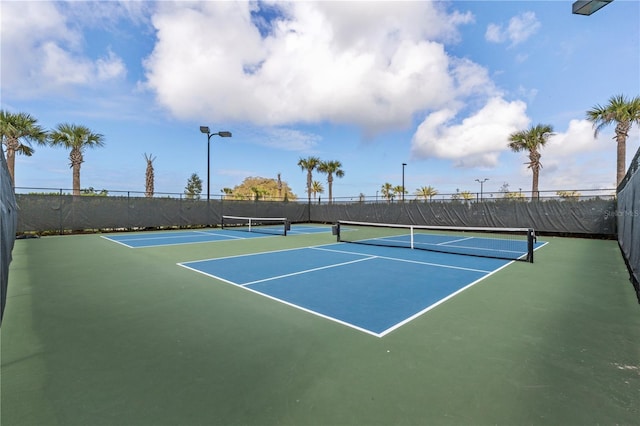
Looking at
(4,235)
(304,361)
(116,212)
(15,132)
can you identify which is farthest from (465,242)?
(15,132)

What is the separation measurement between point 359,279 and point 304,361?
10.7 ft

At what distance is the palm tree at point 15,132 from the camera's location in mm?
16625

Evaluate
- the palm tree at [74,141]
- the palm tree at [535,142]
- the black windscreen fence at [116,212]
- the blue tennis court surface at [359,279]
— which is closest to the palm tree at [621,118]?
the palm tree at [535,142]

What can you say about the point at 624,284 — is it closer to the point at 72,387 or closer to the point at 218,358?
the point at 218,358

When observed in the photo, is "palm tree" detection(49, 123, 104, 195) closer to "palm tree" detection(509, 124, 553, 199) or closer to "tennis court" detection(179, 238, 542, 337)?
"tennis court" detection(179, 238, 542, 337)

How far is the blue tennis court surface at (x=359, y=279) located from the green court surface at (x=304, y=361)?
0.95ft

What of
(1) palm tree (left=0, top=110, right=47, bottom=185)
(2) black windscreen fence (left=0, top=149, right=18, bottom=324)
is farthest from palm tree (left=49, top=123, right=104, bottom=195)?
(2) black windscreen fence (left=0, top=149, right=18, bottom=324)

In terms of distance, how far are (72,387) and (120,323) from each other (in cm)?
143

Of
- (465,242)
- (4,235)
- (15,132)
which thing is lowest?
(465,242)

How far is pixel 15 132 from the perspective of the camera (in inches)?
664

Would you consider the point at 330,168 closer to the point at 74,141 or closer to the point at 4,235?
the point at 74,141

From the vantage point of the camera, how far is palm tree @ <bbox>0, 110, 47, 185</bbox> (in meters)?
16.6

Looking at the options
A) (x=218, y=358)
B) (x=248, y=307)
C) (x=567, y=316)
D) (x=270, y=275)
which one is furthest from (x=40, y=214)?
(x=567, y=316)

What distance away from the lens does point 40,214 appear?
15.4 meters
